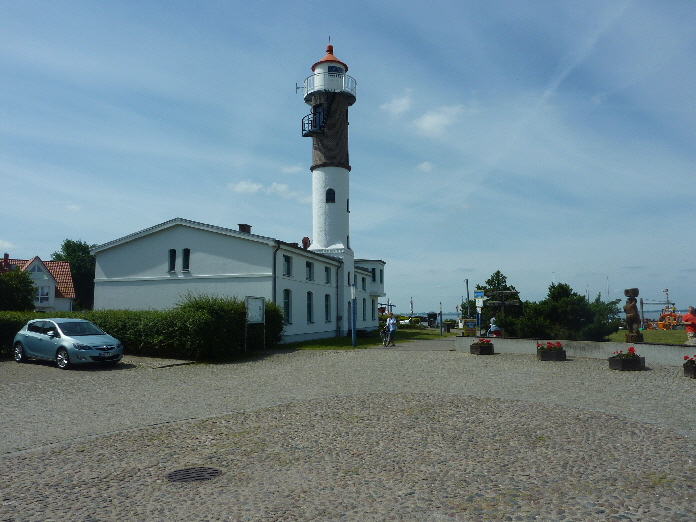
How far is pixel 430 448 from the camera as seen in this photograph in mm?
6883

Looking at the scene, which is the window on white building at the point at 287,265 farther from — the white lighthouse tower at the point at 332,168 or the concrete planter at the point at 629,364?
the concrete planter at the point at 629,364

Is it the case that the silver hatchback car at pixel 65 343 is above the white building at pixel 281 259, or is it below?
below

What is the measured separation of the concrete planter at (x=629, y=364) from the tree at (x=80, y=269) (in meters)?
61.9

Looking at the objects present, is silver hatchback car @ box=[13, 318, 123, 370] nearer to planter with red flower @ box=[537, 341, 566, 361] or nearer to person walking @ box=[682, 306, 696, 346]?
planter with red flower @ box=[537, 341, 566, 361]

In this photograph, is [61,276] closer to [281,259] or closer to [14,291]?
[14,291]

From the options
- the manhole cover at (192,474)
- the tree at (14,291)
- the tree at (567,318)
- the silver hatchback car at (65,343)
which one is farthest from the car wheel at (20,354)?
the tree at (567,318)

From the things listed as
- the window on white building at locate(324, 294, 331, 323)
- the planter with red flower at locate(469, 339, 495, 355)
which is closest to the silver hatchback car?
the planter with red flower at locate(469, 339, 495, 355)

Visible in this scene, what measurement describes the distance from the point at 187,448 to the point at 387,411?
11.5 feet

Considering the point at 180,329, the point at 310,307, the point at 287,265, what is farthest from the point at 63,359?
the point at 310,307

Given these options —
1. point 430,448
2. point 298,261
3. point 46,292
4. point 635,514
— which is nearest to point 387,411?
point 430,448

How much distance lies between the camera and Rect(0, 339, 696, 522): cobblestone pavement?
16.2 feet

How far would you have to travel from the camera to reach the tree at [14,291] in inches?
1288

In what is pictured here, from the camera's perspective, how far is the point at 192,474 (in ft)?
19.4

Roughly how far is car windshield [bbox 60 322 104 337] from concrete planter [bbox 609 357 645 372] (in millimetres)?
15471
